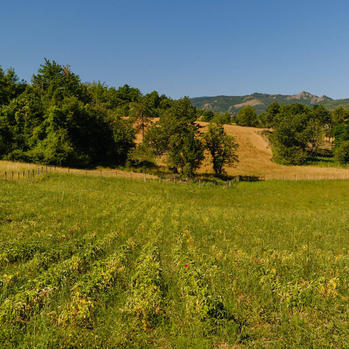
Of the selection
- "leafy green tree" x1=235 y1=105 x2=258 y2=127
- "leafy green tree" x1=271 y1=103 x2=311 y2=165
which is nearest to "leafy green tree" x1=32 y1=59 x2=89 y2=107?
"leafy green tree" x1=271 y1=103 x2=311 y2=165

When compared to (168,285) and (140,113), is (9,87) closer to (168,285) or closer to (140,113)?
(140,113)

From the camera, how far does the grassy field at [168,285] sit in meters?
6.06

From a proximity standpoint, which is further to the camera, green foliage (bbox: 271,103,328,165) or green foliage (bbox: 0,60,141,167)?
green foliage (bbox: 271,103,328,165)

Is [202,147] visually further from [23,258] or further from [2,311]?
[2,311]

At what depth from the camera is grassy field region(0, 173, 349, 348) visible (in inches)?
239

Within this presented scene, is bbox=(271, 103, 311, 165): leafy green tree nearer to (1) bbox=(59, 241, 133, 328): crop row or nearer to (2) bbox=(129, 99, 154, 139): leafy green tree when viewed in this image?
(2) bbox=(129, 99, 154, 139): leafy green tree

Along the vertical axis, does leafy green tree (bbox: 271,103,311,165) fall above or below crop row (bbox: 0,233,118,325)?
above

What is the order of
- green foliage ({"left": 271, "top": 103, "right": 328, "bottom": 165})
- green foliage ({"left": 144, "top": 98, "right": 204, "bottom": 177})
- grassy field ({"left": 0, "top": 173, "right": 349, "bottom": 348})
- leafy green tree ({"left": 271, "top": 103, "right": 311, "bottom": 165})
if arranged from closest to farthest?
grassy field ({"left": 0, "top": 173, "right": 349, "bottom": 348}) < green foliage ({"left": 144, "top": 98, "right": 204, "bottom": 177}) < green foliage ({"left": 271, "top": 103, "right": 328, "bottom": 165}) < leafy green tree ({"left": 271, "top": 103, "right": 311, "bottom": 165})

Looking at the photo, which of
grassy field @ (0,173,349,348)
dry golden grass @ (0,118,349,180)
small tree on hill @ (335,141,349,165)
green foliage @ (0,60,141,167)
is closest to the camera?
grassy field @ (0,173,349,348)

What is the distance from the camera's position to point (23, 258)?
35.3 ft

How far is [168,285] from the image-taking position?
332 inches

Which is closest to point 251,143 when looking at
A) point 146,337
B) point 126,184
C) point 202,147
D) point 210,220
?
point 202,147

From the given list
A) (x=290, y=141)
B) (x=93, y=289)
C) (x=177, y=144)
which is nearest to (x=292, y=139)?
(x=290, y=141)

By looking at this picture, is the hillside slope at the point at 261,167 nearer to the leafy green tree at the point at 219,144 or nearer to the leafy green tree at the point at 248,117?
the leafy green tree at the point at 219,144
